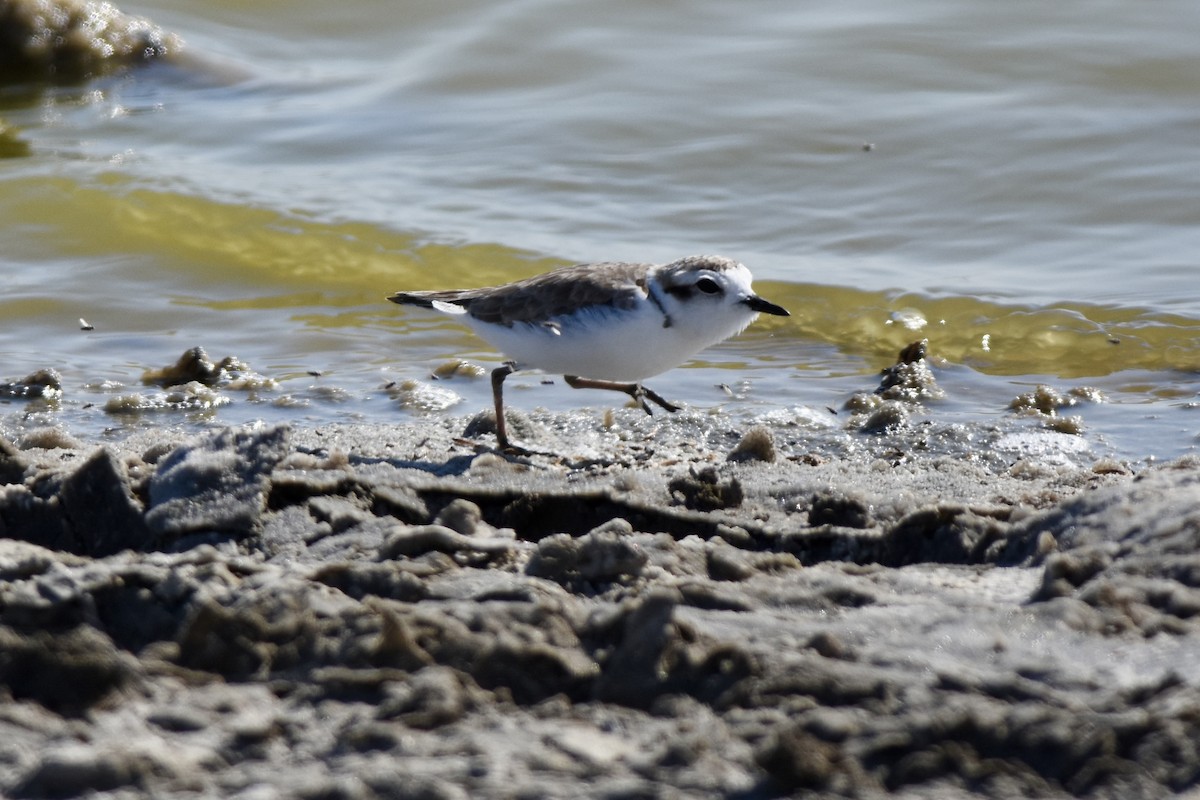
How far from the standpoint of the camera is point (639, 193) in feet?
34.7

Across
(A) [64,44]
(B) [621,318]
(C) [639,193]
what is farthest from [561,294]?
(A) [64,44]

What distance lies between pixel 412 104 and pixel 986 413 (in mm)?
7272

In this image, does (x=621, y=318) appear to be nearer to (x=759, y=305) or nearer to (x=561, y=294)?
(x=561, y=294)

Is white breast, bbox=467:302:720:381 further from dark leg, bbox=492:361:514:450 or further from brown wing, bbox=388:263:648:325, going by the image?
dark leg, bbox=492:361:514:450

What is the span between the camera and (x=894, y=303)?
8602mm

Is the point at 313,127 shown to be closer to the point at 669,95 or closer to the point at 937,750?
the point at 669,95

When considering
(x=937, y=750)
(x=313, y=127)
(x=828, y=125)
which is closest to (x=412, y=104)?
(x=313, y=127)

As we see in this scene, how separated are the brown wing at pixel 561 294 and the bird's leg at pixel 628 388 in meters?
0.37

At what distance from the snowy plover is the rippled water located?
39.5 inches

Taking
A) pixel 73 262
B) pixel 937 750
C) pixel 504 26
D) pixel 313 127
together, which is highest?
pixel 504 26

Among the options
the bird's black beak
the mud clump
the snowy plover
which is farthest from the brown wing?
the mud clump

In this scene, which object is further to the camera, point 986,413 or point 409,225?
point 409,225

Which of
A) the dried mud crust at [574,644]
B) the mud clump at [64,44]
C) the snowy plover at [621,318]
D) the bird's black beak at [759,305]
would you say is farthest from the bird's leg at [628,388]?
the mud clump at [64,44]

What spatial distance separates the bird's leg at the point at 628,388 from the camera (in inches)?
233
